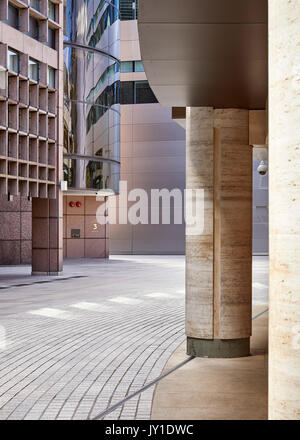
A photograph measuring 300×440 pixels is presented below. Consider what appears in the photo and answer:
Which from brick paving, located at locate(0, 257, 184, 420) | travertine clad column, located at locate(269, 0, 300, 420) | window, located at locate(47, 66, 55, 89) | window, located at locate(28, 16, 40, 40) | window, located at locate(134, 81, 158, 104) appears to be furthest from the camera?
window, located at locate(134, 81, 158, 104)

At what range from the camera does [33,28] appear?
89.7 ft

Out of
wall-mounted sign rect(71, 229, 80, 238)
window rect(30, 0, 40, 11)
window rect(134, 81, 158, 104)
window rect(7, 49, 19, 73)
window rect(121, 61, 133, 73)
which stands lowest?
wall-mounted sign rect(71, 229, 80, 238)

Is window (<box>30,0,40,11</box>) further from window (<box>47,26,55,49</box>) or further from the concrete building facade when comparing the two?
the concrete building facade

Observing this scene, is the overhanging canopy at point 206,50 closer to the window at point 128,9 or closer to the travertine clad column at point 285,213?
the travertine clad column at point 285,213

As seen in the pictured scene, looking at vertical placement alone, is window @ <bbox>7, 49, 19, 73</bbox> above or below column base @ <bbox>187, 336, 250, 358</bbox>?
above

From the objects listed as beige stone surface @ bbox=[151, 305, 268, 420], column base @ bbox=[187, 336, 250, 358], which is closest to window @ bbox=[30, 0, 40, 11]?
beige stone surface @ bbox=[151, 305, 268, 420]

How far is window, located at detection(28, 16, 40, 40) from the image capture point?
88.9ft

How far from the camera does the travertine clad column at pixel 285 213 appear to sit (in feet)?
11.7

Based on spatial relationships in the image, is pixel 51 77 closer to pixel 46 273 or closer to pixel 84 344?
pixel 46 273

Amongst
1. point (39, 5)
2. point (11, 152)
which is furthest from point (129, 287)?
point (39, 5)

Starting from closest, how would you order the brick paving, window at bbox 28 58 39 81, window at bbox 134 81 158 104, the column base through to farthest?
1. the brick paving
2. the column base
3. window at bbox 28 58 39 81
4. window at bbox 134 81 158 104

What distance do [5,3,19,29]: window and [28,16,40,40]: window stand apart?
1038 millimetres

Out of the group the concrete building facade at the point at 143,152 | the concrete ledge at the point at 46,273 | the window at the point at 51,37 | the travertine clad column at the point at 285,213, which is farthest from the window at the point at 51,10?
the travertine clad column at the point at 285,213

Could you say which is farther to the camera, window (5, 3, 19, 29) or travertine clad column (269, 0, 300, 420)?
window (5, 3, 19, 29)
